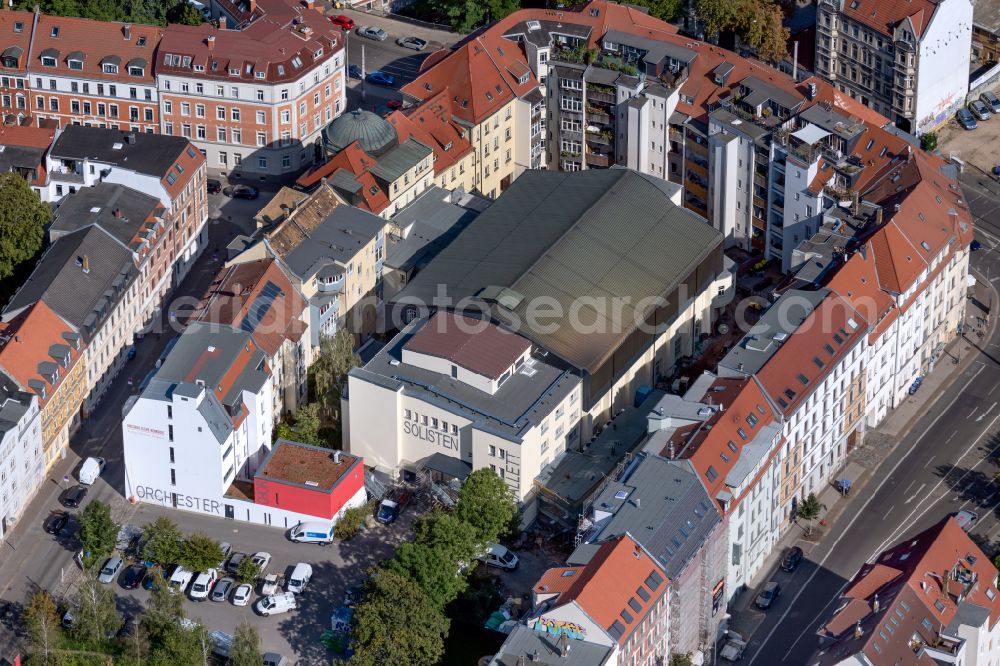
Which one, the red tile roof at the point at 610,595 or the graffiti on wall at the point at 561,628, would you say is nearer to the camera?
the red tile roof at the point at 610,595

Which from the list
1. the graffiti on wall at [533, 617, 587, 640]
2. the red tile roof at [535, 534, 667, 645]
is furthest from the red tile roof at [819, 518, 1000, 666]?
the graffiti on wall at [533, 617, 587, 640]

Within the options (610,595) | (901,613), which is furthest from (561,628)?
(901,613)

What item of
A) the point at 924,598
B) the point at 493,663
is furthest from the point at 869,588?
the point at 493,663

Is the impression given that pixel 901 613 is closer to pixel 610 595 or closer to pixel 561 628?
pixel 610 595

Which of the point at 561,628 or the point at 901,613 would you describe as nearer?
the point at 901,613

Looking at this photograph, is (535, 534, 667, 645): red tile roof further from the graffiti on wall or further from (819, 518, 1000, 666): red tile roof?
(819, 518, 1000, 666): red tile roof

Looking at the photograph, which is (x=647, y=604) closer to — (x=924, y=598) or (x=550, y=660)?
(x=550, y=660)

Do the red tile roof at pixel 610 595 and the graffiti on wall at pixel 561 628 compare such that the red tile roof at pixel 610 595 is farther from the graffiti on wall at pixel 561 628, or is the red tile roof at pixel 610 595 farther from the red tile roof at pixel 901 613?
the red tile roof at pixel 901 613

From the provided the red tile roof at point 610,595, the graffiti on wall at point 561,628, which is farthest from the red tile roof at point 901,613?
the graffiti on wall at point 561,628
